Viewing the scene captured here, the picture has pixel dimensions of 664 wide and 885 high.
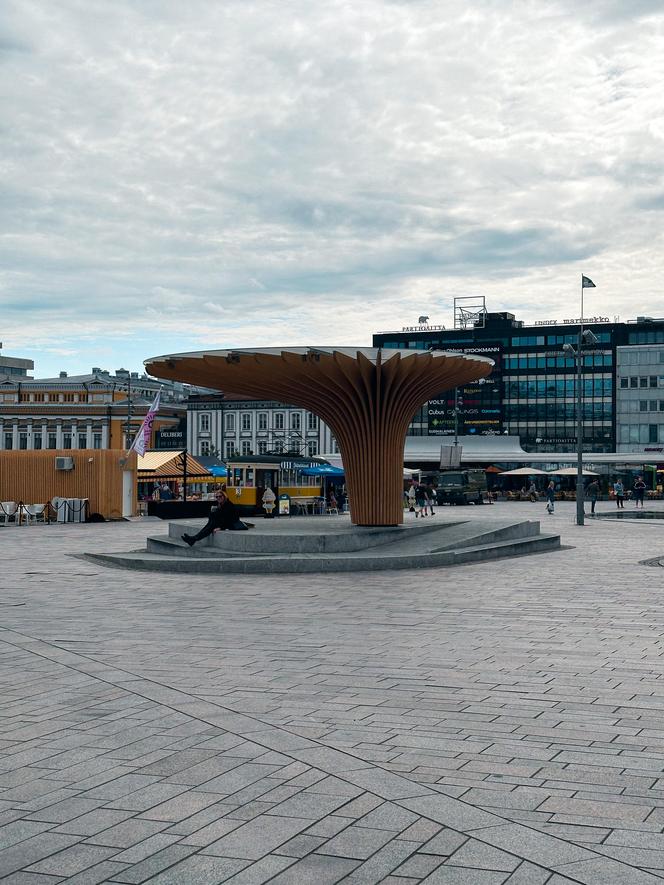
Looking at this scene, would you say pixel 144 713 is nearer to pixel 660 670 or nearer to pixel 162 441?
pixel 660 670

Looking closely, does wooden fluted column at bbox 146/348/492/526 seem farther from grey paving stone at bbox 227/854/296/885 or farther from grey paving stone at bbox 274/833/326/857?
grey paving stone at bbox 227/854/296/885

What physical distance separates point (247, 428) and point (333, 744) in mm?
104596

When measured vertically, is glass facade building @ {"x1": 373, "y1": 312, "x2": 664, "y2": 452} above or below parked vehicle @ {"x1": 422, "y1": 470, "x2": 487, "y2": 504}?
above

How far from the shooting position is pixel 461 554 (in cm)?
2069

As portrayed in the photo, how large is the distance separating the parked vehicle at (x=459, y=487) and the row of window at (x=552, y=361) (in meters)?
49.0

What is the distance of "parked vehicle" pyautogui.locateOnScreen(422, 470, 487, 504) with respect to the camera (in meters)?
58.7

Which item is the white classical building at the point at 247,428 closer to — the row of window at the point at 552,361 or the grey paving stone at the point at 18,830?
the row of window at the point at 552,361

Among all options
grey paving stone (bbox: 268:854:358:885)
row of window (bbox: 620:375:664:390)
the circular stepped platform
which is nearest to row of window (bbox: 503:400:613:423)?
row of window (bbox: 620:375:664:390)

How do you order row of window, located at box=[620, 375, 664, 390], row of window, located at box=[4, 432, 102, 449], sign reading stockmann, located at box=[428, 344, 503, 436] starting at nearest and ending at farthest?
row of window, located at box=[4, 432, 102, 449], row of window, located at box=[620, 375, 664, 390], sign reading stockmann, located at box=[428, 344, 503, 436]

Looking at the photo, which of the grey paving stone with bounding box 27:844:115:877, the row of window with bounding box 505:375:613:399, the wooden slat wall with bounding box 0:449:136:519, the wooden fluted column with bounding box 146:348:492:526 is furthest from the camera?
the row of window with bounding box 505:375:613:399

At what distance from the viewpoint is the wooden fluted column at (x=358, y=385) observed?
2241 cm

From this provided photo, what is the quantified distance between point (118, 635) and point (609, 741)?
6433 millimetres

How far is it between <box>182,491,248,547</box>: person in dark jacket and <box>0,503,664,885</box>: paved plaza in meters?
7.71

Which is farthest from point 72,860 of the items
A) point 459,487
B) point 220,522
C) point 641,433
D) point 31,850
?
point 641,433
